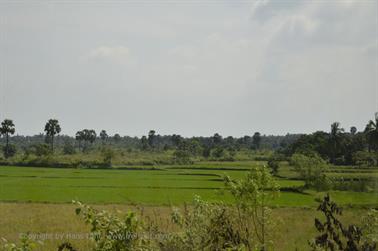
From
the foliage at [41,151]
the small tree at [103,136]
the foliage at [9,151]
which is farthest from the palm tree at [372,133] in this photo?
the small tree at [103,136]

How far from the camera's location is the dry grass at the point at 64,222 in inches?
487

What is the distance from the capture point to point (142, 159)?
48.1m

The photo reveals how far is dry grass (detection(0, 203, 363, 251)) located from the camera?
1238 centimetres

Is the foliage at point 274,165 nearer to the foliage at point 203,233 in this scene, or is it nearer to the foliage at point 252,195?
the foliage at point 252,195

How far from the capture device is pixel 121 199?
72.7 ft

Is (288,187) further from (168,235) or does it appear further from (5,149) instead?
(5,149)

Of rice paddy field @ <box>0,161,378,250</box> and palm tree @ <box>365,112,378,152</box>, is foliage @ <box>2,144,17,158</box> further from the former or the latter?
palm tree @ <box>365,112,378,152</box>

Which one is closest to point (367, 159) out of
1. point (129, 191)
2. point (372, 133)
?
point (372, 133)

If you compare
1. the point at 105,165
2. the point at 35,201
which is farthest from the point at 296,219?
the point at 105,165

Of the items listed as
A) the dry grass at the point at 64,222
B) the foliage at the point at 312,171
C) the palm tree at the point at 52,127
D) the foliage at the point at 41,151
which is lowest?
the dry grass at the point at 64,222

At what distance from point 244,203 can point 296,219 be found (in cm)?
1394

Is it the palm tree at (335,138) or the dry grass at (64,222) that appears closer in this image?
the dry grass at (64,222)

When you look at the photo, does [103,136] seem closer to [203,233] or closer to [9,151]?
[9,151]

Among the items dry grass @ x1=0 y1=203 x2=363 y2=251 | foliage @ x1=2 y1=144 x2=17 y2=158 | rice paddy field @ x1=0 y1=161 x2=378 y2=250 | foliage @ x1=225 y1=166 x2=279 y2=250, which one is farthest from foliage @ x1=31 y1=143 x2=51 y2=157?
foliage @ x1=225 y1=166 x2=279 y2=250
